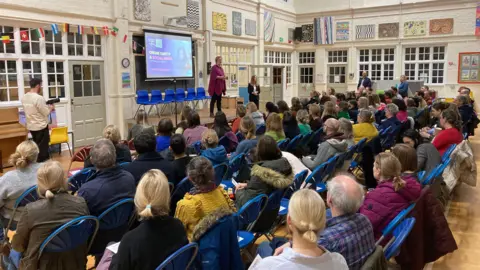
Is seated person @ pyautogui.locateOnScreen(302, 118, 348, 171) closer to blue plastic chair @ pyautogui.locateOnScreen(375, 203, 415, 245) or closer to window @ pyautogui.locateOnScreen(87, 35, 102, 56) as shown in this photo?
blue plastic chair @ pyautogui.locateOnScreen(375, 203, 415, 245)

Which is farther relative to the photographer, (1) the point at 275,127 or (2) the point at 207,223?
(1) the point at 275,127

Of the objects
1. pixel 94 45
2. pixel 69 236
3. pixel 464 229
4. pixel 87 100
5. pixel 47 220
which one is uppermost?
pixel 94 45

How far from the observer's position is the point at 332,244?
197 cm

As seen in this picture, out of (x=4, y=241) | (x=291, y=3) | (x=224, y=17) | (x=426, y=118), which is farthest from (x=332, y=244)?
(x=291, y=3)

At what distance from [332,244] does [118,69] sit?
8684 mm

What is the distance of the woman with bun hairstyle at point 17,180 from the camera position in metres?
3.08

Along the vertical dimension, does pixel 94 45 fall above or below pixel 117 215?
above

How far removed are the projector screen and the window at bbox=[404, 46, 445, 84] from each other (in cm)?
931

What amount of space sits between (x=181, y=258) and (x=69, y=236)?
860mm

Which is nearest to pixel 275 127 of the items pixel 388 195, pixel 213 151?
pixel 213 151

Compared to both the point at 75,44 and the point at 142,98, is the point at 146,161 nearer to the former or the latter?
the point at 75,44

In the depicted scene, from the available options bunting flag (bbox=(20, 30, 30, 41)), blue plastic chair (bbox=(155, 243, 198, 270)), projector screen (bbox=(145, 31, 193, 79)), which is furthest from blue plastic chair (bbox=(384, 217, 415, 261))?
projector screen (bbox=(145, 31, 193, 79))

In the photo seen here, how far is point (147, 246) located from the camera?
1934mm

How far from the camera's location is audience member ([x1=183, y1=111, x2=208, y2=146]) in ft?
17.2
